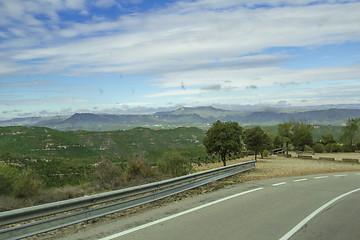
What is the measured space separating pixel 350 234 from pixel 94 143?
15827 cm

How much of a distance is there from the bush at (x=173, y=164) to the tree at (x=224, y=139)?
6396mm

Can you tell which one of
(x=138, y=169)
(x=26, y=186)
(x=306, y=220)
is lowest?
(x=26, y=186)

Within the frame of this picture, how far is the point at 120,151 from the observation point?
15100cm

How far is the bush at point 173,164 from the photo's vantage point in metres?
19.8

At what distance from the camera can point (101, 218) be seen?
8.14 meters

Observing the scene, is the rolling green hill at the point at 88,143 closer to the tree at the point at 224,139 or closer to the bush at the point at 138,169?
the tree at the point at 224,139

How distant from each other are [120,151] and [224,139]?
130010mm

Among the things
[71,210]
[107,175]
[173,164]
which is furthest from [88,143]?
[71,210]

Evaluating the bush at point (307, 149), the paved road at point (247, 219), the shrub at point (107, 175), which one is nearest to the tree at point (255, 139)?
the shrub at point (107, 175)

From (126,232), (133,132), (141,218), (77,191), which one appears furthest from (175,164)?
(133,132)

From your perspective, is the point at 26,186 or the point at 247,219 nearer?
the point at 247,219

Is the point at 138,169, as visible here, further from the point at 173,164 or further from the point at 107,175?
the point at 173,164

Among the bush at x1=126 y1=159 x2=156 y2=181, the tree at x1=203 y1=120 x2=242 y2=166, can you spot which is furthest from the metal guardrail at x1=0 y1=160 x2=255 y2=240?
the tree at x1=203 y1=120 x2=242 y2=166

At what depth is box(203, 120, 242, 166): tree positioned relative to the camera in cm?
2627
